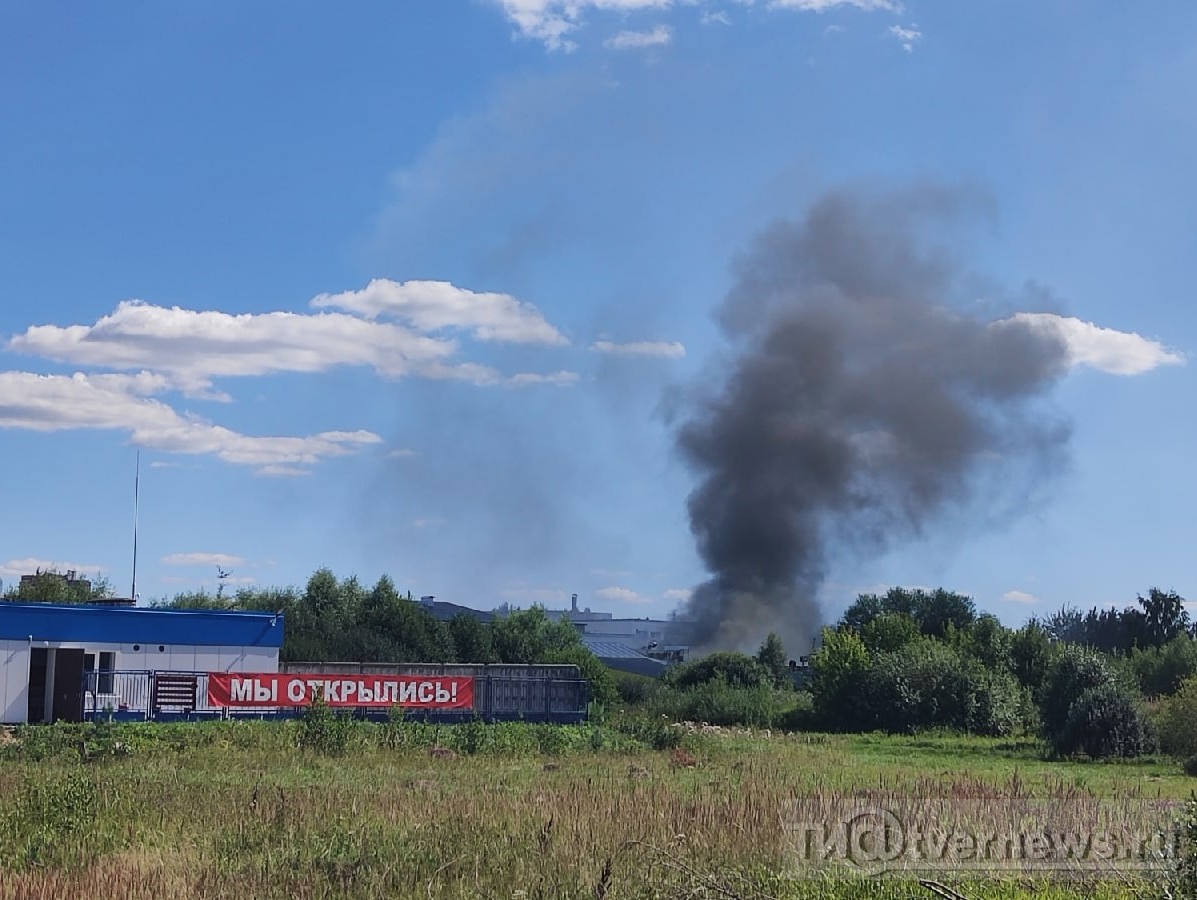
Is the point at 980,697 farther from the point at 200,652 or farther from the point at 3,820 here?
the point at 3,820

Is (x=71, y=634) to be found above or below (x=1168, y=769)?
above

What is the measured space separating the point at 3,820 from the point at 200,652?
26.3 meters

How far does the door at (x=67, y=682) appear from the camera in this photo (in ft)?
123

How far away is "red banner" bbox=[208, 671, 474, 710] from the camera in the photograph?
3788cm

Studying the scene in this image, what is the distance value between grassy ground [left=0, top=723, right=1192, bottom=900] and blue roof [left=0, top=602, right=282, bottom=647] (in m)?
9.81

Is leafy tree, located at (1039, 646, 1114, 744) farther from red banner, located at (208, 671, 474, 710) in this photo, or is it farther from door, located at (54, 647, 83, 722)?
door, located at (54, 647, 83, 722)

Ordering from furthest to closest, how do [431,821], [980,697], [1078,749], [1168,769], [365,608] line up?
[365,608]
[980,697]
[1078,749]
[1168,769]
[431,821]

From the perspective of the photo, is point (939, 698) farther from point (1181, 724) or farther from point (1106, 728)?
point (1181, 724)

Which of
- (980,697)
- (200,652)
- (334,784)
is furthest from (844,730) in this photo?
(334,784)

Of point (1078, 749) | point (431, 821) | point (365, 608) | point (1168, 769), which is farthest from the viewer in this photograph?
point (365, 608)

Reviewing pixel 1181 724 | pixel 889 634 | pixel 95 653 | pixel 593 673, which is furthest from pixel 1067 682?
pixel 95 653

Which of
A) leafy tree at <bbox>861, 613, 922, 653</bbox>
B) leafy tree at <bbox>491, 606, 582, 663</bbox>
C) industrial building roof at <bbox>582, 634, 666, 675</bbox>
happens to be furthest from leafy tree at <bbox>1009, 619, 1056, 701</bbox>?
industrial building roof at <bbox>582, 634, 666, 675</bbox>

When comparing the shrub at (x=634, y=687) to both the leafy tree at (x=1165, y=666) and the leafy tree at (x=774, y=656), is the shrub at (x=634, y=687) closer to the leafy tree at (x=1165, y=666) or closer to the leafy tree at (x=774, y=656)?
the leafy tree at (x=774, y=656)

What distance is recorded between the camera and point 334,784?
65.9 ft
